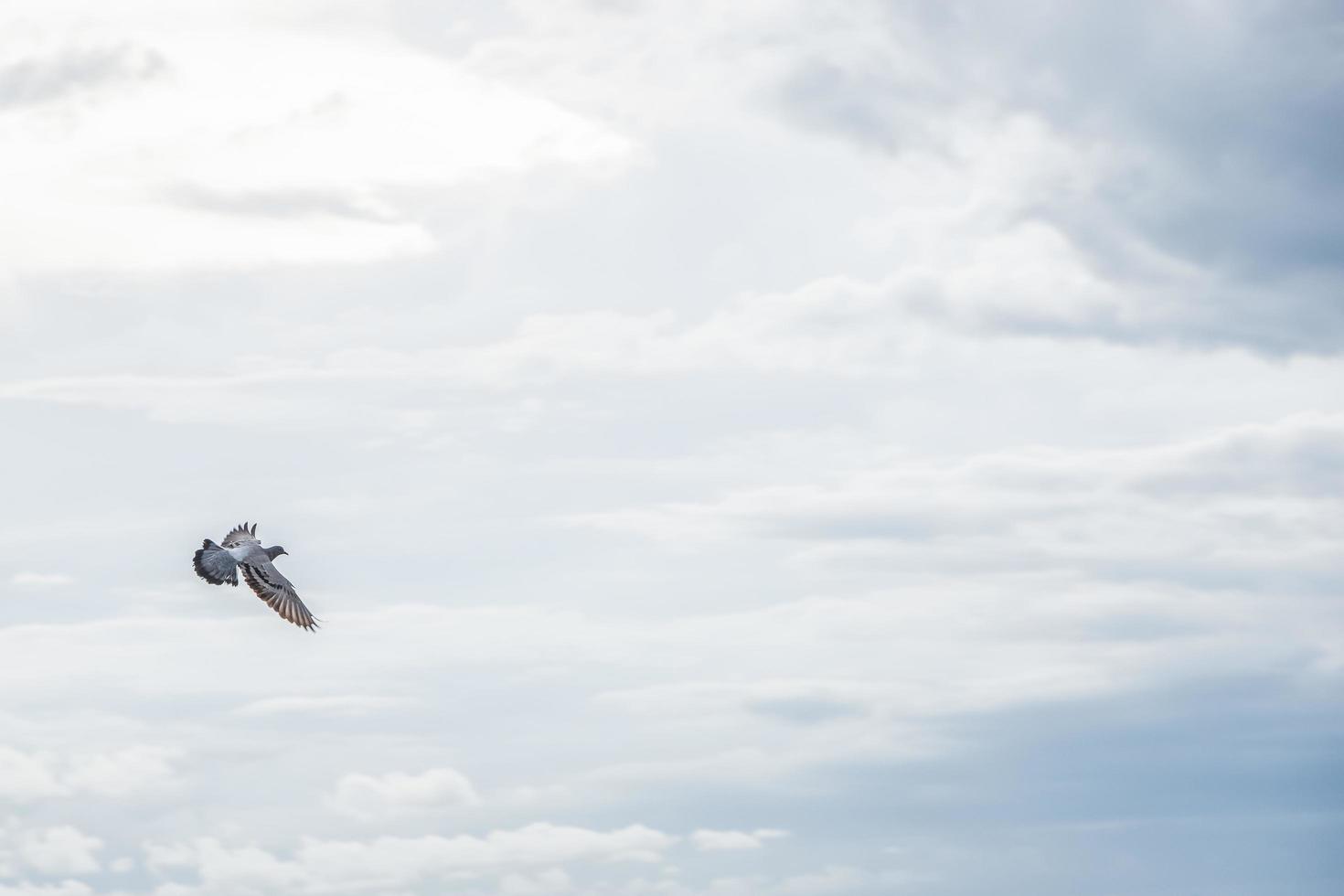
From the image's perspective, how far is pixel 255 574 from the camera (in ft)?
303

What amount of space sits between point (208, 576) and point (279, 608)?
158 inches

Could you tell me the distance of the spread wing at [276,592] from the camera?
90.9 m

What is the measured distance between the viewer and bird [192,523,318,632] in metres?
91.0

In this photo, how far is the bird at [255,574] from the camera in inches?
3583

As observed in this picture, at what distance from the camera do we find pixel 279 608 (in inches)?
3583

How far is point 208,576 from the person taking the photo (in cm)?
9075

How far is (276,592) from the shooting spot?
9181cm

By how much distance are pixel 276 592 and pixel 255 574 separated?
1546 mm

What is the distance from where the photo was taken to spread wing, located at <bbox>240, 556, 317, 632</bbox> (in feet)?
298
